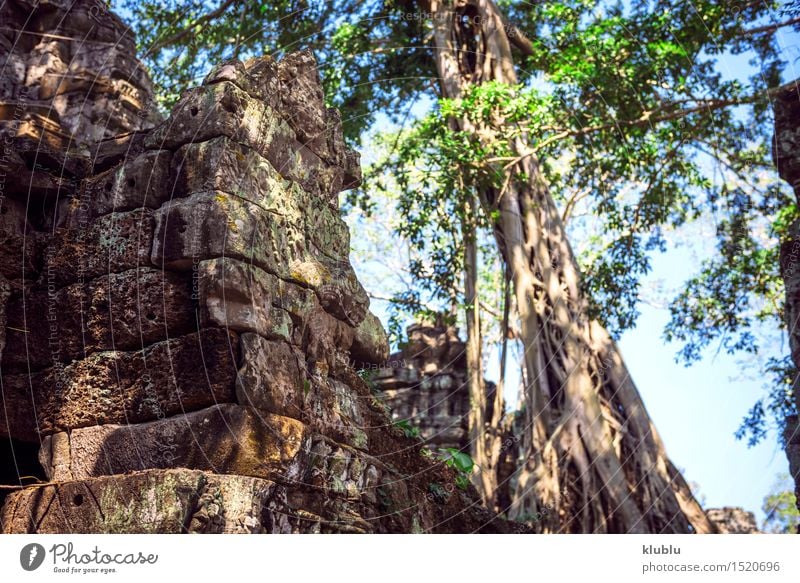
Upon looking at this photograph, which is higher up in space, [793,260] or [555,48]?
[555,48]

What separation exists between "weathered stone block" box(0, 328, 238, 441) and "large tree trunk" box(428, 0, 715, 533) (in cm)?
578

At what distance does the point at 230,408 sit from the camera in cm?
461

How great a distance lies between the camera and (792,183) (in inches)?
298

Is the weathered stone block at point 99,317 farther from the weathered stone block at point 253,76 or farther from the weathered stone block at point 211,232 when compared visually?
the weathered stone block at point 253,76

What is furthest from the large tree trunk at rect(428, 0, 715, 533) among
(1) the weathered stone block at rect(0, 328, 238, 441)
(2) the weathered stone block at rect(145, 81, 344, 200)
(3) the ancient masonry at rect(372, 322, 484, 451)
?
(1) the weathered stone block at rect(0, 328, 238, 441)

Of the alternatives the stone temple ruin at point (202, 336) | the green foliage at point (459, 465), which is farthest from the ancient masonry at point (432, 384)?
the stone temple ruin at point (202, 336)

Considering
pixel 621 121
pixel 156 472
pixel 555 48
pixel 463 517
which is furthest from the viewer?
pixel 555 48

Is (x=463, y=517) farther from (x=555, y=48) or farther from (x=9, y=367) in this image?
(x=555, y=48)

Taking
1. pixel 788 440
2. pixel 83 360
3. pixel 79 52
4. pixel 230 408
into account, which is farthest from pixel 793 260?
pixel 79 52

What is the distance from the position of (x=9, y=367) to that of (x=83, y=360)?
550 millimetres

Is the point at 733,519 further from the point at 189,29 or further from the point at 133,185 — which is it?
the point at 133,185

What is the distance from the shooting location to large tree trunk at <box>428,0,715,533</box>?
9.75 meters
